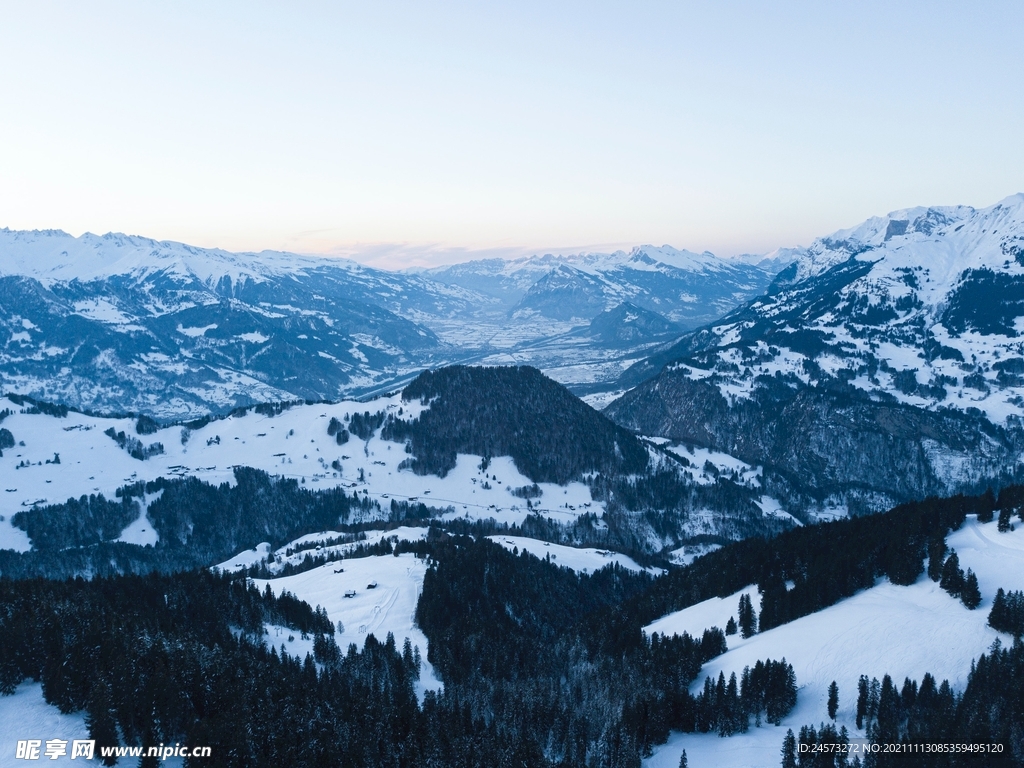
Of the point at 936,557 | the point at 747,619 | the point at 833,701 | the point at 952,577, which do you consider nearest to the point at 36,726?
the point at 833,701

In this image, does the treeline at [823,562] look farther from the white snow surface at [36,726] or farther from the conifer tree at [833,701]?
the white snow surface at [36,726]

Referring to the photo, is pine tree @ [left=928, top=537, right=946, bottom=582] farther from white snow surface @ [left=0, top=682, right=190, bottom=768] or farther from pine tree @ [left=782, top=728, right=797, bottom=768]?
white snow surface @ [left=0, top=682, right=190, bottom=768]

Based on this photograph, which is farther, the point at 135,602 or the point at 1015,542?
the point at 1015,542

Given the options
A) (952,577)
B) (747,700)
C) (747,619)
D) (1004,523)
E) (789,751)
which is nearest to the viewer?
(789,751)

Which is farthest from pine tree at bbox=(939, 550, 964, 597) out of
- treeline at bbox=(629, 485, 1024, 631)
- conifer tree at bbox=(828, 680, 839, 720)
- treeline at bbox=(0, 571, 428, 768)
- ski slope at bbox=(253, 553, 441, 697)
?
ski slope at bbox=(253, 553, 441, 697)

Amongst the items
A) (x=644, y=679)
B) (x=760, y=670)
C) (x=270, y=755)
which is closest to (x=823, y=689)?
(x=760, y=670)

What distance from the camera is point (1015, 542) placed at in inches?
5733

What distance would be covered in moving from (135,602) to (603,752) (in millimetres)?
85041

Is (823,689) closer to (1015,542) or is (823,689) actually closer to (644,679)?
(644,679)

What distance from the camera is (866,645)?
122 m

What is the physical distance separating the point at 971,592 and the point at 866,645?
20924 millimetres

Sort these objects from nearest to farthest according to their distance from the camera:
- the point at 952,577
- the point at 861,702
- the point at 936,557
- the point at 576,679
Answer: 1. the point at 861,702
2. the point at 952,577
3. the point at 936,557
4. the point at 576,679

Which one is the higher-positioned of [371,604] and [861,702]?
[861,702]

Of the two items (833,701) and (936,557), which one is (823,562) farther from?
(833,701)
